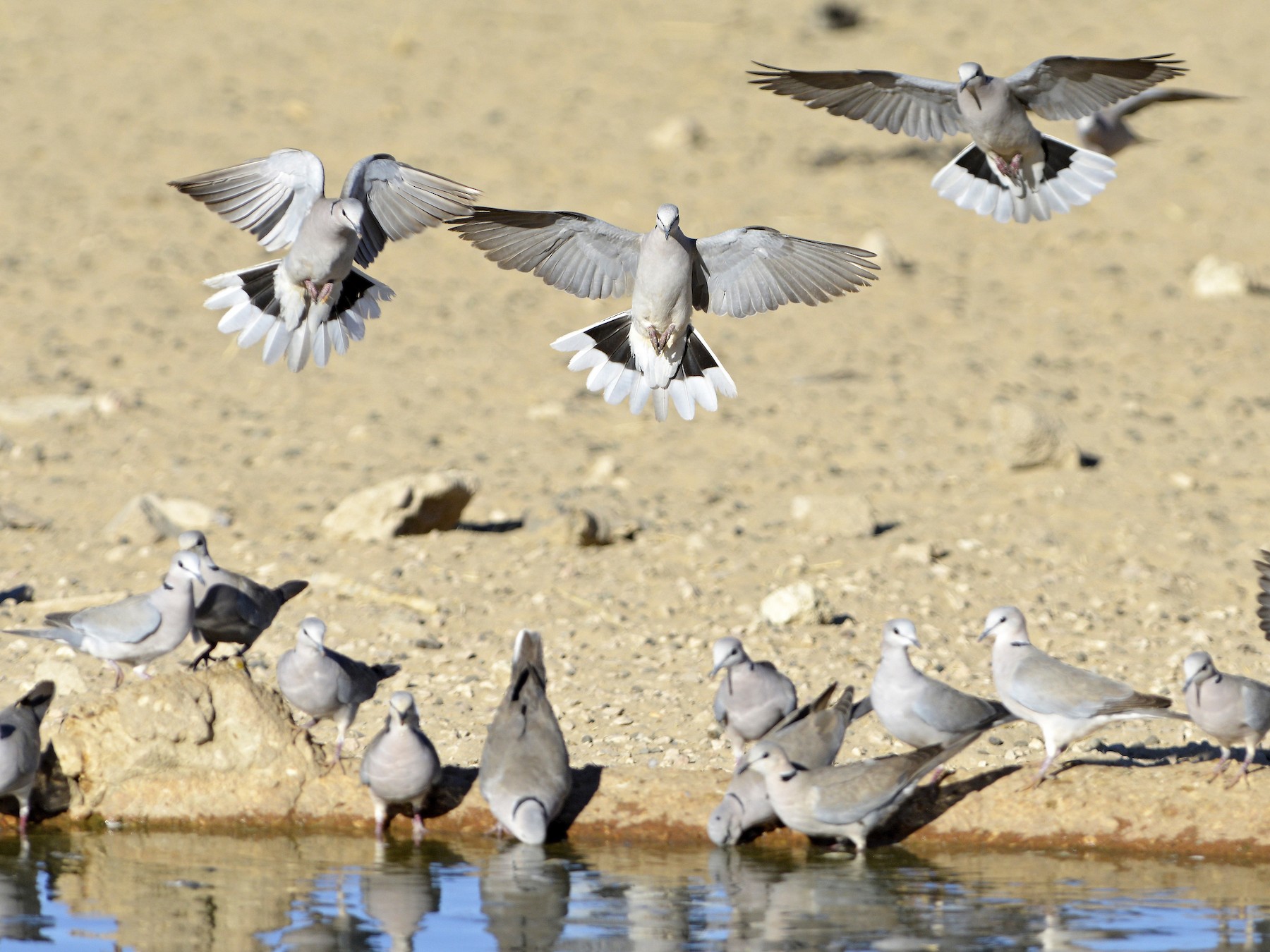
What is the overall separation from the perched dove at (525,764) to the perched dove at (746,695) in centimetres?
73

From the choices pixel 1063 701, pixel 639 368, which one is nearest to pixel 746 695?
pixel 1063 701

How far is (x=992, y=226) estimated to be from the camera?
16.3 meters

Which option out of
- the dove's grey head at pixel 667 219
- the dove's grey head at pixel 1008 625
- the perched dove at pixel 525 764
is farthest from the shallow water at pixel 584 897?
the dove's grey head at pixel 667 219

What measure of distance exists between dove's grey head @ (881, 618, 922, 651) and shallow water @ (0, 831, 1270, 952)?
0.76 metres

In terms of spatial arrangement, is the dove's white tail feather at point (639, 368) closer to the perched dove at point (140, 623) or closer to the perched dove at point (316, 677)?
the perched dove at point (316, 677)

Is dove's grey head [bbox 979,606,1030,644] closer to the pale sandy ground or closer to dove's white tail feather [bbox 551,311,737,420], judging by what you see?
the pale sandy ground

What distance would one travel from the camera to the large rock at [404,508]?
9750 mm

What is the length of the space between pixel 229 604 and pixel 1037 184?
155 inches

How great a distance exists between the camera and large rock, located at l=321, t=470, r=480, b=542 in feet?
32.0

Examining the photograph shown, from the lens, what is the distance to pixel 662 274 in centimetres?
682

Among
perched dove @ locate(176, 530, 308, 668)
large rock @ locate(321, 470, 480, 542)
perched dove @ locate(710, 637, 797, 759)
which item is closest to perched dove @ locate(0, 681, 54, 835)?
perched dove @ locate(176, 530, 308, 668)

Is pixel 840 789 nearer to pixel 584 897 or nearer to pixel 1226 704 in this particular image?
pixel 584 897

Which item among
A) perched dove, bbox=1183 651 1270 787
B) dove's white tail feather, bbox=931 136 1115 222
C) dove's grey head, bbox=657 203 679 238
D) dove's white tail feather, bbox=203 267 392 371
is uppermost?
dove's white tail feather, bbox=931 136 1115 222

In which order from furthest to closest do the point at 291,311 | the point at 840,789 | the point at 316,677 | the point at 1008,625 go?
the point at 291,311, the point at 1008,625, the point at 316,677, the point at 840,789
